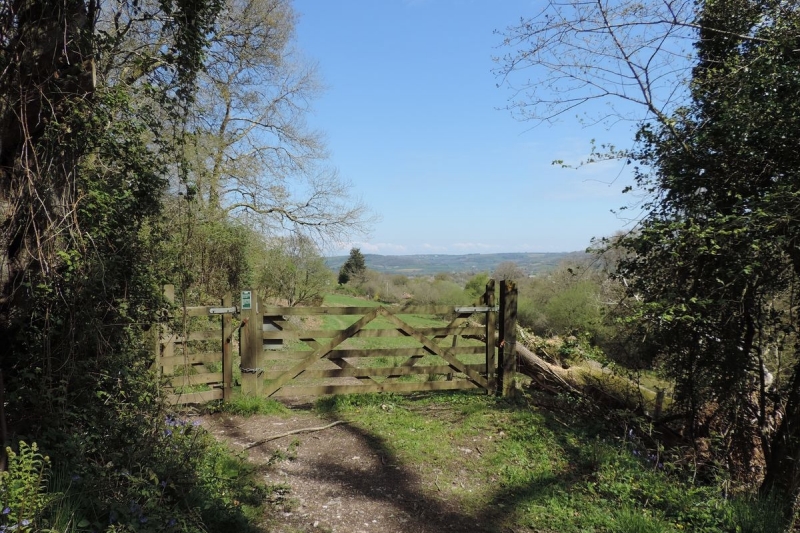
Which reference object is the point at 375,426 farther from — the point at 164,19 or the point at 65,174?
the point at 164,19

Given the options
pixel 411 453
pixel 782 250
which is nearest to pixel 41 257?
pixel 411 453

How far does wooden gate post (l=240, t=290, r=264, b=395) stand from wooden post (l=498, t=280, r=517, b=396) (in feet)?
11.8

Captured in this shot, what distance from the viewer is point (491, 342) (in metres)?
7.11

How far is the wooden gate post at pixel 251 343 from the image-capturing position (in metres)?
6.29

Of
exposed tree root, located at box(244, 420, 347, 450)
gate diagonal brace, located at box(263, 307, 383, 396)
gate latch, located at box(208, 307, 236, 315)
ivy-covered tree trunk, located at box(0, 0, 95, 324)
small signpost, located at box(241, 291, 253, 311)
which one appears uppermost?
ivy-covered tree trunk, located at box(0, 0, 95, 324)

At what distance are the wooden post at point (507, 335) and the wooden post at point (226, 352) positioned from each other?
4.00 m

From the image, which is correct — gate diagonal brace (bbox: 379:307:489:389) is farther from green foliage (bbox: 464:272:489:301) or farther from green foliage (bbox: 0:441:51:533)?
green foliage (bbox: 464:272:489:301)

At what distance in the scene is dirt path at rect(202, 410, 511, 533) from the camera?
12.4 feet

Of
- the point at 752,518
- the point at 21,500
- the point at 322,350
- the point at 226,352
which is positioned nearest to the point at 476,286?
the point at 322,350

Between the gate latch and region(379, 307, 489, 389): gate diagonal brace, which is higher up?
the gate latch

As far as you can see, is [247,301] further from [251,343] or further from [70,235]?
[70,235]

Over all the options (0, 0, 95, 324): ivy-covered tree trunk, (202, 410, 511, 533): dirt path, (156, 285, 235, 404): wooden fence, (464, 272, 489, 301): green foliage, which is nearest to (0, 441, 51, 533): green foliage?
(0, 0, 95, 324): ivy-covered tree trunk

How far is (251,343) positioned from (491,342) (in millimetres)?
3574

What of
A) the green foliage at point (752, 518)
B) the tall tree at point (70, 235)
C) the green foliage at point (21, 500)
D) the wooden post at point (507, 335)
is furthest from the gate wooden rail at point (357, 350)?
the green foliage at point (21, 500)
